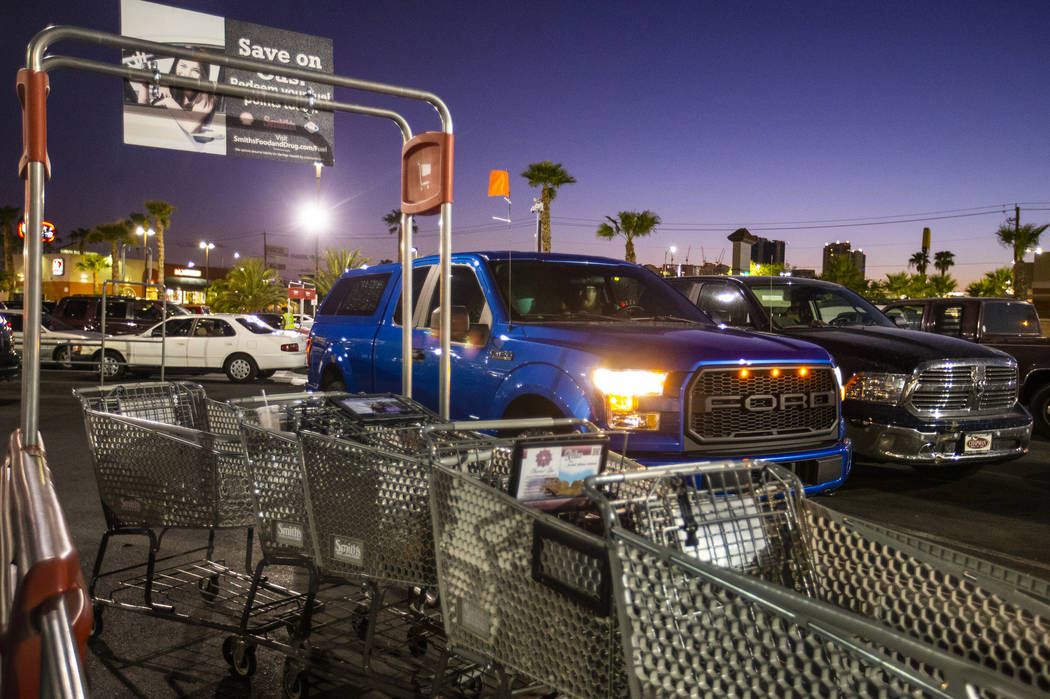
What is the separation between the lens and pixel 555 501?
8.80 ft

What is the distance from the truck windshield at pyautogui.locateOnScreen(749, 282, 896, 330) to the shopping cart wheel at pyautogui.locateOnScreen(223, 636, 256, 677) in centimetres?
668

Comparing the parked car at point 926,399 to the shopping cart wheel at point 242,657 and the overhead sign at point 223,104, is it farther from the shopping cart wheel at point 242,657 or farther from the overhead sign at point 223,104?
the shopping cart wheel at point 242,657

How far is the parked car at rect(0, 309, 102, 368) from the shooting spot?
1655 centimetres

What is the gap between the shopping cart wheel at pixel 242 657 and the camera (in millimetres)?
3406

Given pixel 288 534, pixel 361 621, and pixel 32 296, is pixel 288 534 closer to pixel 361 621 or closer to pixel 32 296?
pixel 361 621

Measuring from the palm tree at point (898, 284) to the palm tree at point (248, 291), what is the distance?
176ft

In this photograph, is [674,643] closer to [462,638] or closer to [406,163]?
[462,638]

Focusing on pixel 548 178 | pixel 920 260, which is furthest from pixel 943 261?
pixel 548 178

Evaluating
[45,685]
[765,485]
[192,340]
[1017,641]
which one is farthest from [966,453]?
[192,340]

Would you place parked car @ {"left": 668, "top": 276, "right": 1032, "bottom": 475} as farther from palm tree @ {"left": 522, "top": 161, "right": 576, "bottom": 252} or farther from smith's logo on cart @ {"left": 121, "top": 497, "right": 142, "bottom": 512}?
palm tree @ {"left": 522, "top": 161, "right": 576, "bottom": 252}

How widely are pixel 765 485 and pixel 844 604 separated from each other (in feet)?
1.41

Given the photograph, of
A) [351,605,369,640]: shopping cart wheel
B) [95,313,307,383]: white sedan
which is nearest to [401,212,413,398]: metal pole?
[351,605,369,640]: shopping cart wheel

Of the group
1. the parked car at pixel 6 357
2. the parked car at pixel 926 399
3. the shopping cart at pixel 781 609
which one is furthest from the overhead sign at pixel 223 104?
the parked car at pixel 6 357

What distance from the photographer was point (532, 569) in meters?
2.25
